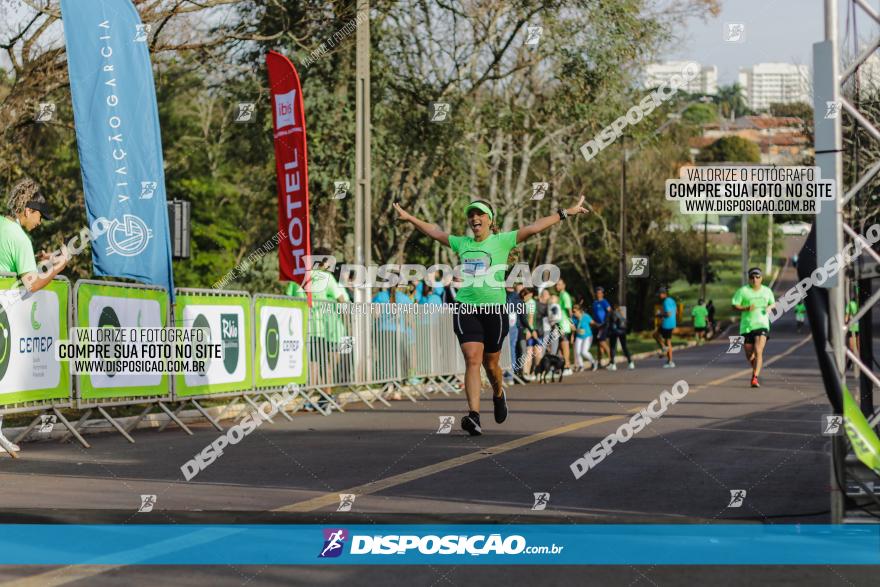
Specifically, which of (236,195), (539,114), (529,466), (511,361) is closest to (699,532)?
(529,466)

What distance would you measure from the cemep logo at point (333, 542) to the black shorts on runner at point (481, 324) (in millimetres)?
5252

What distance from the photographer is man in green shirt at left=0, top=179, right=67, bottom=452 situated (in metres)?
10.8

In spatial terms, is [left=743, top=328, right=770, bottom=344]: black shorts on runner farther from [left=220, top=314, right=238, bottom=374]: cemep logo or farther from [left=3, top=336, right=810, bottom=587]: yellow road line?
[left=220, top=314, right=238, bottom=374]: cemep logo

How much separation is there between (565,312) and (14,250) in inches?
658

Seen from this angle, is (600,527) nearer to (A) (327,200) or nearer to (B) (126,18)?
(B) (126,18)

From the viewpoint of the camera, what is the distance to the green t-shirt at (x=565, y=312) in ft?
83.5

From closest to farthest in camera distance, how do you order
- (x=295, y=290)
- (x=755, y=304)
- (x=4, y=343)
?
(x=4, y=343) → (x=295, y=290) → (x=755, y=304)

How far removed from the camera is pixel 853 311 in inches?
261

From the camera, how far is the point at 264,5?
27516 mm

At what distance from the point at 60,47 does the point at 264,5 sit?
21.5 ft

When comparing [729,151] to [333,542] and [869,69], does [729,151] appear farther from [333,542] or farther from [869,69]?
[333,542]

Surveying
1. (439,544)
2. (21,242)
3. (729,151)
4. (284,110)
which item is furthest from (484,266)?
(729,151)

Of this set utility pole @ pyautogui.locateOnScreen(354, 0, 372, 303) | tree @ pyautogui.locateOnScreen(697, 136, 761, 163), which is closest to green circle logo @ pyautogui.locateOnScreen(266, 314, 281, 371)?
utility pole @ pyautogui.locateOnScreen(354, 0, 372, 303)

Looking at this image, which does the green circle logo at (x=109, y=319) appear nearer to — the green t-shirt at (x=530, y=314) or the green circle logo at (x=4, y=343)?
the green circle logo at (x=4, y=343)
